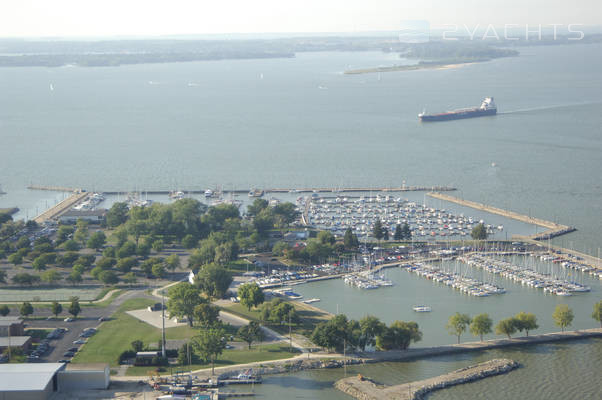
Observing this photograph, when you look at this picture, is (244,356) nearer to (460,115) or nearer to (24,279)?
(24,279)

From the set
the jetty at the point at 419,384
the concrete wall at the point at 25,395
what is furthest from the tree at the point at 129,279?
the jetty at the point at 419,384

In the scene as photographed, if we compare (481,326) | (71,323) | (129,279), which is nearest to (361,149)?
(129,279)

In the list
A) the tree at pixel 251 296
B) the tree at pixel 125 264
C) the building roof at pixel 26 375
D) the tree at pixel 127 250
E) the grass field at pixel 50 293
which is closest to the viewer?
the building roof at pixel 26 375

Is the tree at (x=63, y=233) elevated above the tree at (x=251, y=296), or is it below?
above

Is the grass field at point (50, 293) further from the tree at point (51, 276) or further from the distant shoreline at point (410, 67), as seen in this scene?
the distant shoreline at point (410, 67)

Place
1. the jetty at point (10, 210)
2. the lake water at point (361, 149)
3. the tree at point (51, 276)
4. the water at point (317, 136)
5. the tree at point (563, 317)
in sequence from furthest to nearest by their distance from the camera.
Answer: the water at point (317, 136) → the jetty at point (10, 210) → the tree at point (51, 276) → the lake water at point (361, 149) → the tree at point (563, 317)

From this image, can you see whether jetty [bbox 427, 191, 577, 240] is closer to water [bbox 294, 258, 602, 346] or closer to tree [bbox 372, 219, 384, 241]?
water [bbox 294, 258, 602, 346]
